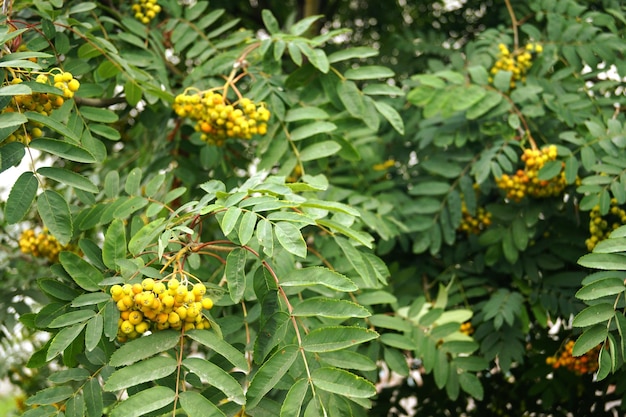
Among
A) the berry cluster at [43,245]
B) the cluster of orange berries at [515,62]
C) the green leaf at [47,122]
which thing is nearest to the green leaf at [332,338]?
the green leaf at [47,122]

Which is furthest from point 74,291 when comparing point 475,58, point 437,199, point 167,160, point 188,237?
point 475,58

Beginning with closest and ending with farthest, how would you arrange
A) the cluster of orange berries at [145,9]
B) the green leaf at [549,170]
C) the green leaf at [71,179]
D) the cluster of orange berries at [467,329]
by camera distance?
the green leaf at [71,179] → the green leaf at [549,170] → the cluster of orange berries at [145,9] → the cluster of orange berries at [467,329]

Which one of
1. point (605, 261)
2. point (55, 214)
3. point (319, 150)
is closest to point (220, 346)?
point (55, 214)

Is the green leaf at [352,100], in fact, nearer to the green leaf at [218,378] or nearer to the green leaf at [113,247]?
the green leaf at [113,247]

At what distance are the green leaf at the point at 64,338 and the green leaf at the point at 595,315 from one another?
1245 mm

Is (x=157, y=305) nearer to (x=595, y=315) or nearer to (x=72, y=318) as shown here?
(x=72, y=318)

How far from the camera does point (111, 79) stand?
243 cm

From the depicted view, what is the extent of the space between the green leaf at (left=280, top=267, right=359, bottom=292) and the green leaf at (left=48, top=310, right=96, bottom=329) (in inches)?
18.1

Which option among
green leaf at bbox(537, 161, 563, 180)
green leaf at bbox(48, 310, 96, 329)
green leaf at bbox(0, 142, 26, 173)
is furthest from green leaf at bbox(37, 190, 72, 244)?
green leaf at bbox(537, 161, 563, 180)

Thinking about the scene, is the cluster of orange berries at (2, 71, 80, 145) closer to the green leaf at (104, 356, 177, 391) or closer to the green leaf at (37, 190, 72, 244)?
the green leaf at (37, 190, 72, 244)

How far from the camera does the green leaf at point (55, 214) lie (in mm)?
1672

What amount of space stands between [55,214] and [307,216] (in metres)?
0.66

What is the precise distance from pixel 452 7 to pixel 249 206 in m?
2.43

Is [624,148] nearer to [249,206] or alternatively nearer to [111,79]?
[249,206]
